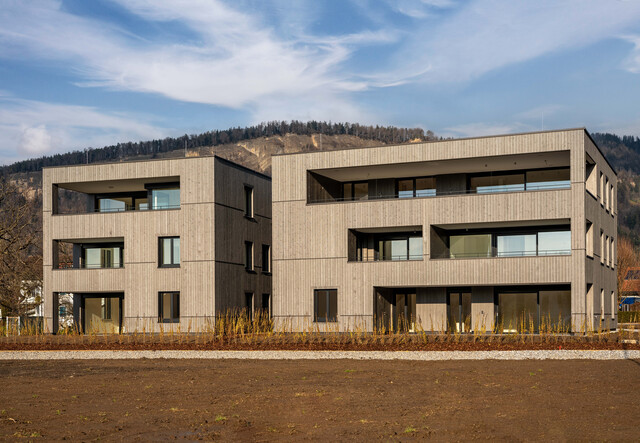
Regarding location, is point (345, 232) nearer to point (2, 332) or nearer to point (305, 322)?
point (305, 322)

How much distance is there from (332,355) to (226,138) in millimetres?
173660

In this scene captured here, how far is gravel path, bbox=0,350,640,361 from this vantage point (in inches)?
823

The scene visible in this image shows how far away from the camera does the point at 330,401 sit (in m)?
12.9

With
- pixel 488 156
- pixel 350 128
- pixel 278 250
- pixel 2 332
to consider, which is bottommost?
pixel 2 332

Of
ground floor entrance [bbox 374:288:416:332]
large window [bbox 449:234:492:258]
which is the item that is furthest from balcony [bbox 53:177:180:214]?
large window [bbox 449:234:492:258]

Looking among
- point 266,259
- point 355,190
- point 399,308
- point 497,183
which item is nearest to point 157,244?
point 266,259

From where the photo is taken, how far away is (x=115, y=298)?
37.8 meters

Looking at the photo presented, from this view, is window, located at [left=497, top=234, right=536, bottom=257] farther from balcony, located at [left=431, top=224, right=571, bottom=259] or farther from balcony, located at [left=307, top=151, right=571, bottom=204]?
balcony, located at [left=307, top=151, right=571, bottom=204]

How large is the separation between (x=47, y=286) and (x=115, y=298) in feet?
10.5

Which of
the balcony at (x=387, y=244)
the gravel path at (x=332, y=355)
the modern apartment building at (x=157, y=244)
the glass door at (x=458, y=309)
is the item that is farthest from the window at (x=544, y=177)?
the modern apartment building at (x=157, y=244)

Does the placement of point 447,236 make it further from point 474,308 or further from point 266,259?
point 266,259

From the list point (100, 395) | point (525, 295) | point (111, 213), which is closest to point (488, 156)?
point (525, 295)

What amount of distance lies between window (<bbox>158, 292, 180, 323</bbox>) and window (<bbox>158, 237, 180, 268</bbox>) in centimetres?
131

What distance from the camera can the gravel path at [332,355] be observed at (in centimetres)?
2091
